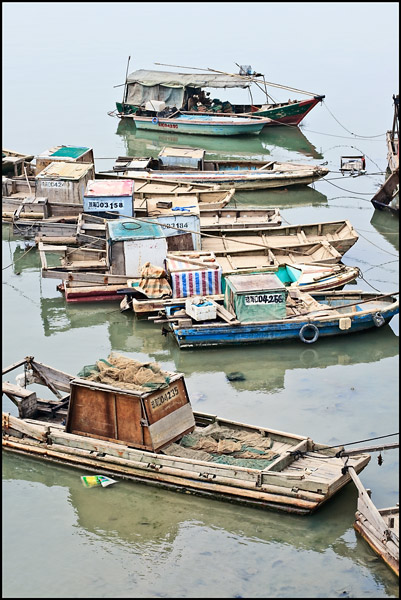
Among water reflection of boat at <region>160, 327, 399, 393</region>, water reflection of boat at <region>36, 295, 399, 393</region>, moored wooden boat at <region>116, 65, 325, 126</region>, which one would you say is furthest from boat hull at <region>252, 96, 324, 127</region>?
water reflection of boat at <region>160, 327, 399, 393</region>

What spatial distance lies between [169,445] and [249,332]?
17.9 feet

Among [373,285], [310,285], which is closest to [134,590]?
[310,285]

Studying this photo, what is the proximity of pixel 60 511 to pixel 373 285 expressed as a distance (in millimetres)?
12233

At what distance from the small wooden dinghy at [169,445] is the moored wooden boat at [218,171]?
1547 centimetres

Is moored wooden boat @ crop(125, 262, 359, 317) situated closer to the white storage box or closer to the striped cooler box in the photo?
the striped cooler box

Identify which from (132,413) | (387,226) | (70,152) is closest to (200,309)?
(132,413)

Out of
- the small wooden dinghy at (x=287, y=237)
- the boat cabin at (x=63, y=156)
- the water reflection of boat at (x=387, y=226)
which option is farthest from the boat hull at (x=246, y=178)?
the small wooden dinghy at (x=287, y=237)

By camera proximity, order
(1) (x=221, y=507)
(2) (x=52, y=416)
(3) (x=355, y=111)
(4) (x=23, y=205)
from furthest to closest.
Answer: (3) (x=355, y=111) → (4) (x=23, y=205) → (2) (x=52, y=416) → (1) (x=221, y=507)

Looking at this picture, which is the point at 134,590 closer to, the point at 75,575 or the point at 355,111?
Answer: the point at 75,575

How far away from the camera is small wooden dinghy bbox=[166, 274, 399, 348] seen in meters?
19.4

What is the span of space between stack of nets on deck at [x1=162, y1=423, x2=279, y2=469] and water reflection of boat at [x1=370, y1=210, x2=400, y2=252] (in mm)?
13624

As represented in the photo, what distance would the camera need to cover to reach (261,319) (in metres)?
19.5

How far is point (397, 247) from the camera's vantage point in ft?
88.8

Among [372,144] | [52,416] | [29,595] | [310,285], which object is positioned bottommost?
[29,595]
